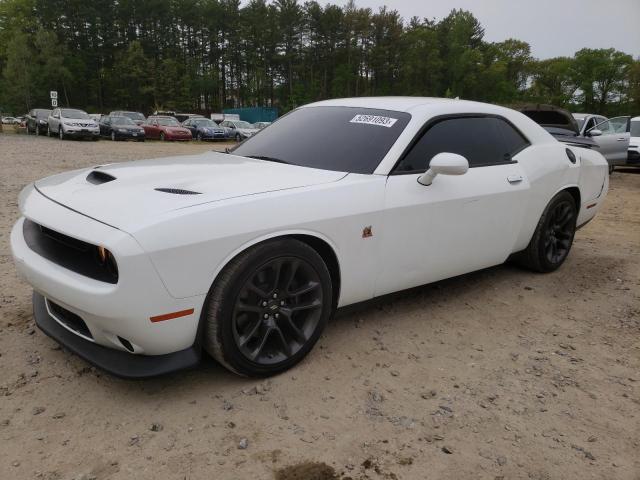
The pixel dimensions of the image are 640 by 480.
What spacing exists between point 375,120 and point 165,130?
2525cm

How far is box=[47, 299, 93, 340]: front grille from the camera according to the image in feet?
8.16

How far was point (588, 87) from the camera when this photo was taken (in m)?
67.9

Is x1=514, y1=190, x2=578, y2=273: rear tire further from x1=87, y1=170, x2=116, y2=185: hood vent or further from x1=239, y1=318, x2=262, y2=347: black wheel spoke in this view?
x1=87, y1=170, x2=116, y2=185: hood vent

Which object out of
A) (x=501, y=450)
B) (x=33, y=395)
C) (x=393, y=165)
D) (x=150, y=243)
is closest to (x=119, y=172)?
(x=150, y=243)

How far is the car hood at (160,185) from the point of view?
2346 mm

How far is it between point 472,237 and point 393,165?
0.89 meters

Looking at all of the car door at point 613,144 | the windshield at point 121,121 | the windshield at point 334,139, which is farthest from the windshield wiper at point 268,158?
the windshield at point 121,121

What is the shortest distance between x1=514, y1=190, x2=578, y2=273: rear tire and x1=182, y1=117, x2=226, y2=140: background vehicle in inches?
986

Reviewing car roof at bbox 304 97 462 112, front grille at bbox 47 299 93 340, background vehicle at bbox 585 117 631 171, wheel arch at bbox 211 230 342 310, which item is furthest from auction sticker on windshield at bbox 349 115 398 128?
background vehicle at bbox 585 117 631 171

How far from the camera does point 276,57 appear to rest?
70.6m

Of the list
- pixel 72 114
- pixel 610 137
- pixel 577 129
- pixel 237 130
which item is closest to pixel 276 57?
pixel 237 130

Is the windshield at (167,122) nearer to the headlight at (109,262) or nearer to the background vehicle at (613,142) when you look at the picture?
the background vehicle at (613,142)

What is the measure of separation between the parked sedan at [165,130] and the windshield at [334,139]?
24388 millimetres

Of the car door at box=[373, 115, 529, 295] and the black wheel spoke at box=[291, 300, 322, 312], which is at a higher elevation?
the car door at box=[373, 115, 529, 295]
